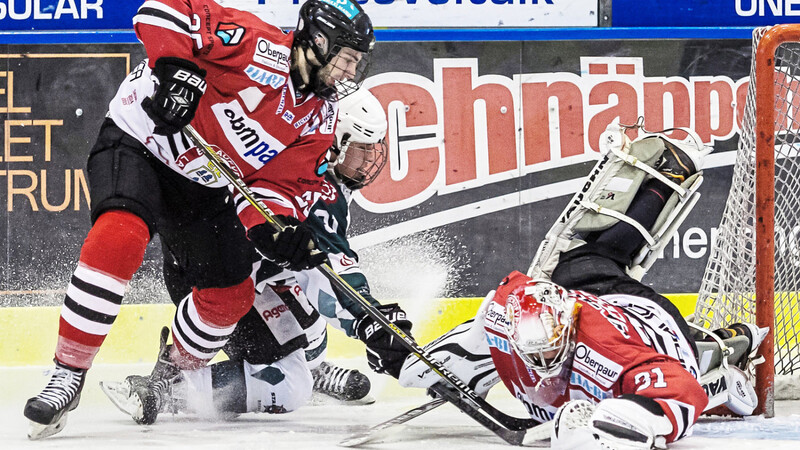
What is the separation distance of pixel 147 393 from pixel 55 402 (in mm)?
406

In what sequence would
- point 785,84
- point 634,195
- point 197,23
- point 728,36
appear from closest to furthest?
point 197,23 < point 634,195 < point 785,84 < point 728,36

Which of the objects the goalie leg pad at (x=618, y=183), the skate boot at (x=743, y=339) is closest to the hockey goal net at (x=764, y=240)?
the skate boot at (x=743, y=339)

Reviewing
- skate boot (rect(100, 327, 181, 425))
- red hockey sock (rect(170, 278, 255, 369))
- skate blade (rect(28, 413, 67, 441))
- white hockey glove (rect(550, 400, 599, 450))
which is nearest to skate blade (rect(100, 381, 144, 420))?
skate boot (rect(100, 327, 181, 425))

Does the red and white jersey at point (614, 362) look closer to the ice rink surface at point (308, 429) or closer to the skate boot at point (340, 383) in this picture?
the ice rink surface at point (308, 429)

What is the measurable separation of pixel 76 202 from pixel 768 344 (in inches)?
103

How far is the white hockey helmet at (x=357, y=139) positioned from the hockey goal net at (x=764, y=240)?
3.82 ft

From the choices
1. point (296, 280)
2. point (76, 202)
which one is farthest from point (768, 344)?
point (76, 202)

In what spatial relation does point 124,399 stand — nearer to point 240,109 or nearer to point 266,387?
point 266,387

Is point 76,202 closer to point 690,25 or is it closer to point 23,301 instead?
point 23,301

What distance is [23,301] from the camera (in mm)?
4324

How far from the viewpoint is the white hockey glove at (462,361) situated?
3.06 metres

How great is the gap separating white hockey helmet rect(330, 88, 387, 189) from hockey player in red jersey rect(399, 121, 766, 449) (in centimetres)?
64

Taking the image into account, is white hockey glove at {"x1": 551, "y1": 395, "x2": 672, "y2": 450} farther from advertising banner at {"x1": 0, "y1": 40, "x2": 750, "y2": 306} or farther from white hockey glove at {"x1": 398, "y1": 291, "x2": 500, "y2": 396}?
advertising banner at {"x1": 0, "y1": 40, "x2": 750, "y2": 306}

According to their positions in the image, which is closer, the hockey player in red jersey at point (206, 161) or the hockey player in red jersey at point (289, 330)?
the hockey player in red jersey at point (206, 161)
